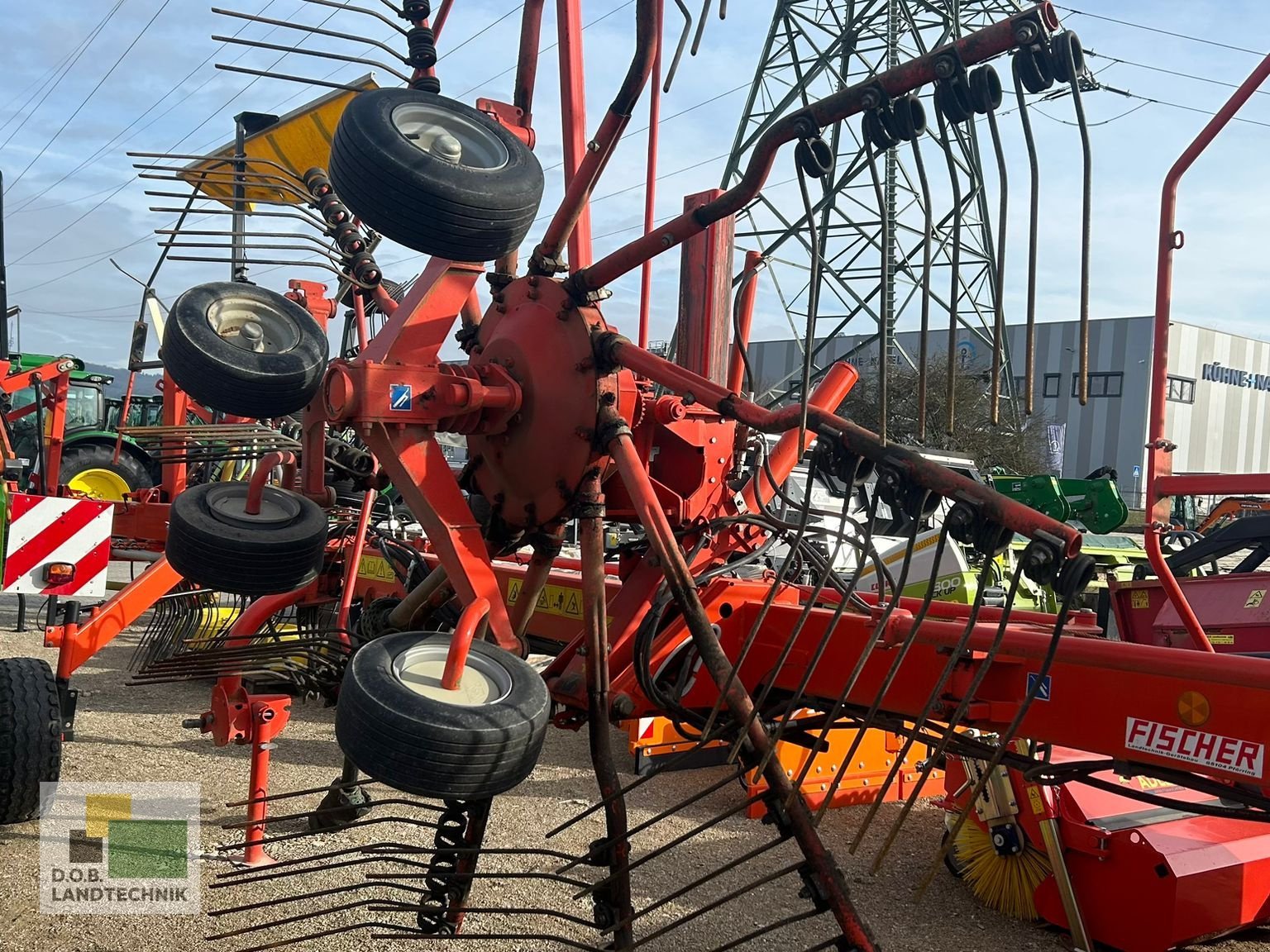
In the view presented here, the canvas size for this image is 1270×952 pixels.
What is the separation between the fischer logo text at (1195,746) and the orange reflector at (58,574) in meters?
4.81

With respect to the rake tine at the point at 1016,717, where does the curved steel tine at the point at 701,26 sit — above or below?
above

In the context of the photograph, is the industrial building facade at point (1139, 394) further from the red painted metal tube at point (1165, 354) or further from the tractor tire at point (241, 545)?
the red painted metal tube at point (1165, 354)

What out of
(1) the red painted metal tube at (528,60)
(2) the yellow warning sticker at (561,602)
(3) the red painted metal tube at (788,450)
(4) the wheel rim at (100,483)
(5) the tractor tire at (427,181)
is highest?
(1) the red painted metal tube at (528,60)

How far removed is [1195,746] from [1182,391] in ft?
103

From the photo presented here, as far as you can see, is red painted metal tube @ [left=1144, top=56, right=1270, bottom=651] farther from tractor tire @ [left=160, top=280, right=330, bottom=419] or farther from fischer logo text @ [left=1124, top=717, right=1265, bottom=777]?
tractor tire @ [left=160, top=280, right=330, bottom=419]

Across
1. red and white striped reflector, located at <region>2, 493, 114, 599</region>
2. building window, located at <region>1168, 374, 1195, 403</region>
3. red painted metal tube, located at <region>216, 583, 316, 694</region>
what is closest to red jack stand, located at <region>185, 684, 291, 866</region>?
red painted metal tube, located at <region>216, 583, 316, 694</region>

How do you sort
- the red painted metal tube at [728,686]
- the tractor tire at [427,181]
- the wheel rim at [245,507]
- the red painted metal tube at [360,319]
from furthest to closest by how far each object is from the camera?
the red painted metal tube at [360,319]
the wheel rim at [245,507]
the tractor tire at [427,181]
the red painted metal tube at [728,686]

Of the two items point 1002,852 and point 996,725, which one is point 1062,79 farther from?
point 1002,852

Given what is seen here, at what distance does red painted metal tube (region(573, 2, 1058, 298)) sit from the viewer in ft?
6.82

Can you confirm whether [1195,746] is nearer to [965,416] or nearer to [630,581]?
[630,581]

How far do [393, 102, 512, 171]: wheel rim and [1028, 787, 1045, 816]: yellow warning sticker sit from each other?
8.81ft

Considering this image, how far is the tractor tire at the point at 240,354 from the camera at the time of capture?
3521mm

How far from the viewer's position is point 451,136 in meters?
2.93

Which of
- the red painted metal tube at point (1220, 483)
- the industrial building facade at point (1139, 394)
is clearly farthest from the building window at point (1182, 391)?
the red painted metal tube at point (1220, 483)
